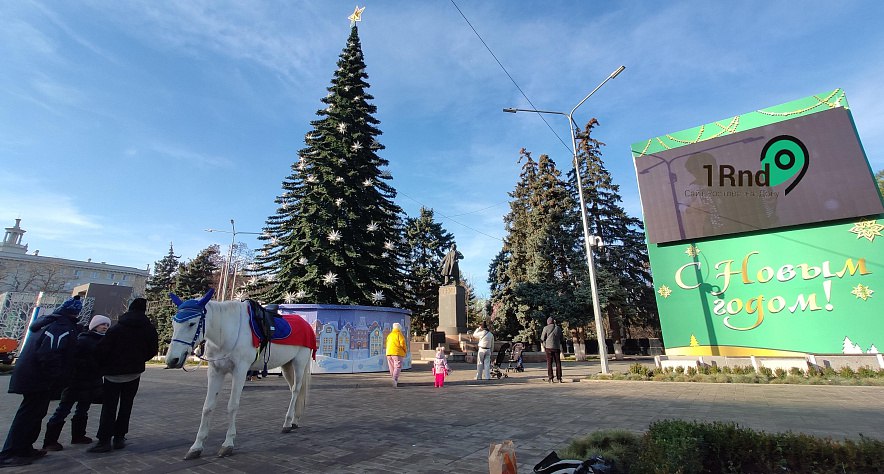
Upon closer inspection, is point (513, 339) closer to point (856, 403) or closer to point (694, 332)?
point (694, 332)

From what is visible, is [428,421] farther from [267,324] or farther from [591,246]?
[591,246]

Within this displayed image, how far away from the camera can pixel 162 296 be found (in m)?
41.6

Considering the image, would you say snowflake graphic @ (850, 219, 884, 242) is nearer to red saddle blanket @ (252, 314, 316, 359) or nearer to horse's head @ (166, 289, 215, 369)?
red saddle blanket @ (252, 314, 316, 359)

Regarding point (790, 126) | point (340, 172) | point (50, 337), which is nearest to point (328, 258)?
point (340, 172)

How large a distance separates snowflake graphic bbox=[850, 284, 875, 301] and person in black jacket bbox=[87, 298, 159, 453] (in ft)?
67.0

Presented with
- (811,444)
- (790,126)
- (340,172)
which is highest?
(340,172)

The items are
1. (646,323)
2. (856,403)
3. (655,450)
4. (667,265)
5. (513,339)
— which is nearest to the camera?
(655,450)

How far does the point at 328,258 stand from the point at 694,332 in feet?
57.0

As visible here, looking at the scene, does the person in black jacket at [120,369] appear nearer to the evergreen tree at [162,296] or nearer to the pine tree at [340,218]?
the pine tree at [340,218]

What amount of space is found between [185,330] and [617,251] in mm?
32822

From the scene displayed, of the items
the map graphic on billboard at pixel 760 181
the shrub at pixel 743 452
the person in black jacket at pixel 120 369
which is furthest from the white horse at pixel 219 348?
the map graphic on billboard at pixel 760 181

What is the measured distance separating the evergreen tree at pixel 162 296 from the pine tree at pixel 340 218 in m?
18.9

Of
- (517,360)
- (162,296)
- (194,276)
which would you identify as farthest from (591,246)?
(162,296)

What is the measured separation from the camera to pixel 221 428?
6188 millimetres
